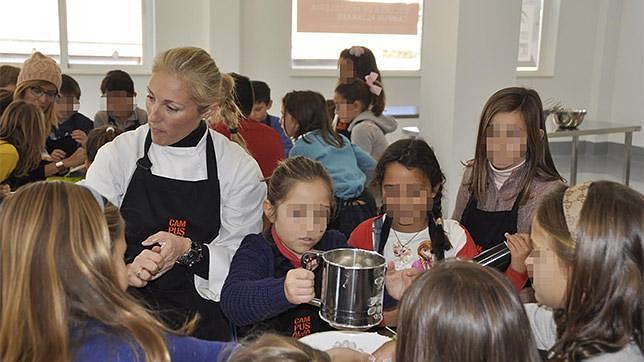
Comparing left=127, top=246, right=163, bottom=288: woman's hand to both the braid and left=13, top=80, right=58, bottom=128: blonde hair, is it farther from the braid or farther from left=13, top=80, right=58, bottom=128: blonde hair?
left=13, top=80, right=58, bottom=128: blonde hair

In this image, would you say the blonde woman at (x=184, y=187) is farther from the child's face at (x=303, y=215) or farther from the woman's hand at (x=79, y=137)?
the woman's hand at (x=79, y=137)

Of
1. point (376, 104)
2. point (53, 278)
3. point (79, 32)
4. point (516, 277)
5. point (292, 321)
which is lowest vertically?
point (292, 321)

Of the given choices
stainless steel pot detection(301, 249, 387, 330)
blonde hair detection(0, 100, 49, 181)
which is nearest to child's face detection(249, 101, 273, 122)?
blonde hair detection(0, 100, 49, 181)

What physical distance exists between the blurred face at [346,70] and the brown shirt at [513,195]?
2475mm

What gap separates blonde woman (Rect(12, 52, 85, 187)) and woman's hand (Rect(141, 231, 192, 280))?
2.06 m

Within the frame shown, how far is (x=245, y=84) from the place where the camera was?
3.70 m

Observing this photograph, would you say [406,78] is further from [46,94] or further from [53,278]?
[53,278]

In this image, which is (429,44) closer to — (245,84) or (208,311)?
(245,84)

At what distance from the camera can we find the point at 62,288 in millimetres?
1188

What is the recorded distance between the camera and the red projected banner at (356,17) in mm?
8141

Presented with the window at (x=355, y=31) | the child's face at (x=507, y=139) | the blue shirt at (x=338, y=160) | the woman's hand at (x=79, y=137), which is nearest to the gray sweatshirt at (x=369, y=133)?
the blue shirt at (x=338, y=160)

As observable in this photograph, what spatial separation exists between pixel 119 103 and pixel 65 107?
1.21 ft

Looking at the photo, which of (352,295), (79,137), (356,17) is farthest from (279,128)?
(356,17)

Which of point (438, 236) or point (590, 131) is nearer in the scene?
point (438, 236)
